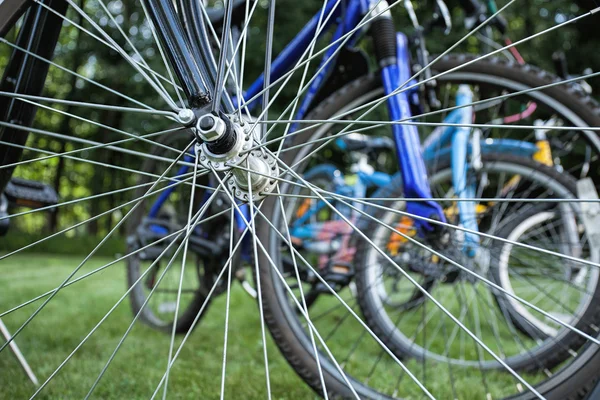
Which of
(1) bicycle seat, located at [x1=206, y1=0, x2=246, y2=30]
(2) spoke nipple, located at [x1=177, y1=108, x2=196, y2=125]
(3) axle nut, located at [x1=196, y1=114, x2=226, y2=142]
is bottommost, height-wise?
(3) axle nut, located at [x1=196, y1=114, x2=226, y2=142]

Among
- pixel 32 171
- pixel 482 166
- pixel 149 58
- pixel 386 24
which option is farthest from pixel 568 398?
pixel 32 171

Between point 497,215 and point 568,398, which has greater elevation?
point 497,215

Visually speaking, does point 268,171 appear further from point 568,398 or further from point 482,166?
point 482,166

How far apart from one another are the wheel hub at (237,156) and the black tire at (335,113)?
294 millimetres

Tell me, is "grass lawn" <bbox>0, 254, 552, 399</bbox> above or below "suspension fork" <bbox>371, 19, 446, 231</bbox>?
below

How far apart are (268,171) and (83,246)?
12344 millimetres

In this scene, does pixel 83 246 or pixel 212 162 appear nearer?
pixel 212 162

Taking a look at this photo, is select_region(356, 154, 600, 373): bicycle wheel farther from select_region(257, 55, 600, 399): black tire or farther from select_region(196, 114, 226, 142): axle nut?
select_region(196, 114, 226, 142): axle nut

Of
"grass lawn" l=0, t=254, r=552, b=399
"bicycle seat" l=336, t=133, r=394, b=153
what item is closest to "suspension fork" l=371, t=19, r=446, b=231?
"grass lawn" l=0, t=254, r=552, b=399

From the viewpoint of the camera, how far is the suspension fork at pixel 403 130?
53.9 inches

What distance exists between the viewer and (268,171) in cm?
110

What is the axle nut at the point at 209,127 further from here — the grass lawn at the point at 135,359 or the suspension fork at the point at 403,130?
the grass lawn at the point at 135,359

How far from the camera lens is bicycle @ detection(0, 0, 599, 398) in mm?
1014

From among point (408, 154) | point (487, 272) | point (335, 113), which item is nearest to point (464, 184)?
point (487, 272)
